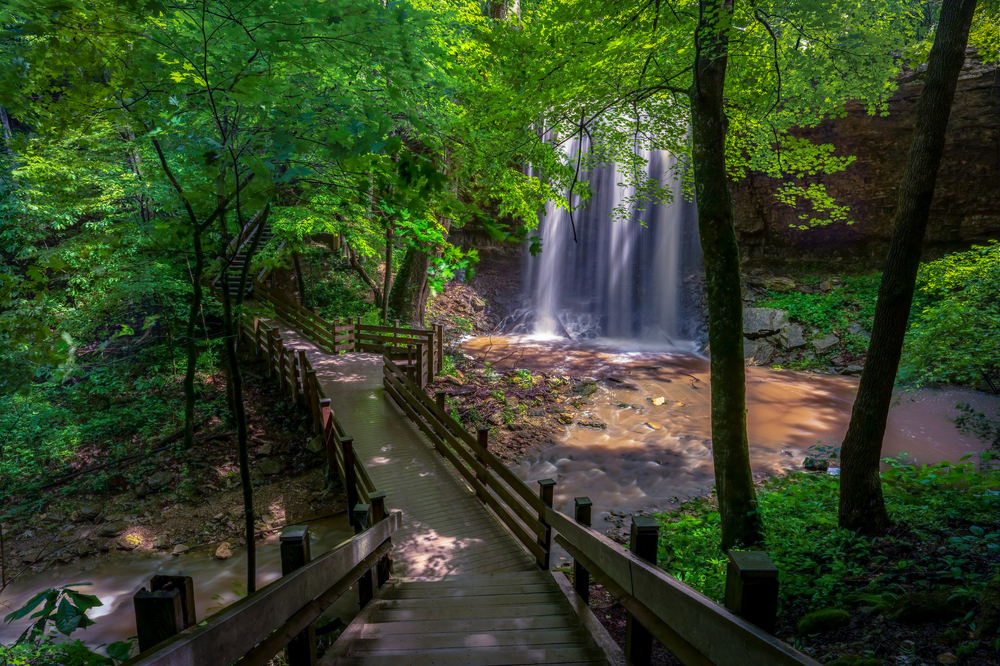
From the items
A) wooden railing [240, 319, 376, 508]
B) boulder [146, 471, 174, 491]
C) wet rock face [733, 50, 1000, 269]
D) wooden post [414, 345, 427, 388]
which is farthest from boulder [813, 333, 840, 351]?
boulder [146, 471, 174, 491]

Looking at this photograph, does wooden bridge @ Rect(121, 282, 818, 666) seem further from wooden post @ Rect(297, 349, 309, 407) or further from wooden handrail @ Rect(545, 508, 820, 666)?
wooden post @ Rect(297, 349, 309, 407)

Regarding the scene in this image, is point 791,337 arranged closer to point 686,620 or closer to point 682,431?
point 682,431

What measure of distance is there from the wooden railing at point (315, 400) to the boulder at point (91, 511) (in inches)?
145

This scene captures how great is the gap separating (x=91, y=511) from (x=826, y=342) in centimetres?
2041

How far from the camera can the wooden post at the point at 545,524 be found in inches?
173

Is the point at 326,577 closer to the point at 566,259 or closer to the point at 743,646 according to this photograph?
the point at 743,646

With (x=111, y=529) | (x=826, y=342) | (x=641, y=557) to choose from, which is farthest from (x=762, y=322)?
(x=111, y=529)

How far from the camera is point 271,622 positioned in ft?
5.81

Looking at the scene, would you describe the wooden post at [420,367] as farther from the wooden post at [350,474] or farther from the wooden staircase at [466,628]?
the wooden staircase at [466,628]

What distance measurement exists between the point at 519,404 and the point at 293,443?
5.36 metres

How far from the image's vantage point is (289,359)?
Answer: 11172 mm

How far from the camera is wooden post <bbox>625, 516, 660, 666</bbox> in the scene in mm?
2316

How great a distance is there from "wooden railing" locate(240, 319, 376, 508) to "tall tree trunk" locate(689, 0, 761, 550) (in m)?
3.90

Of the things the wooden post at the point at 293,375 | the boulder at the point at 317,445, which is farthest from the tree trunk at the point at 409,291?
the boulder at the point at 317,445
